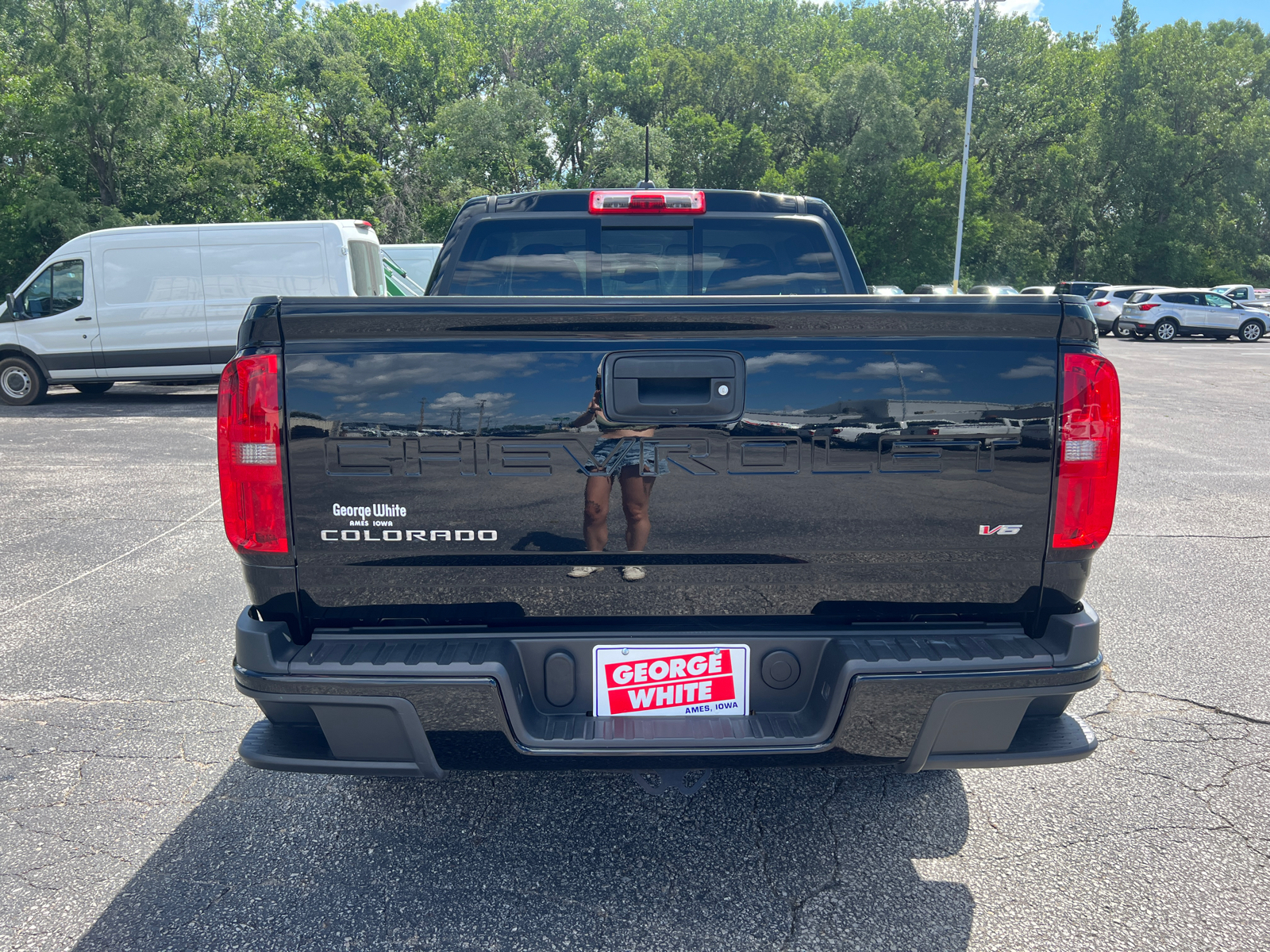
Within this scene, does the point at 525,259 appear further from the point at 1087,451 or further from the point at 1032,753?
the point at 1032,753

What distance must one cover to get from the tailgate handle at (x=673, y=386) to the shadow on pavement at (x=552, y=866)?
3.71 ft

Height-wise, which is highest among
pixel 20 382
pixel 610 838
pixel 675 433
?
pixel 675 433

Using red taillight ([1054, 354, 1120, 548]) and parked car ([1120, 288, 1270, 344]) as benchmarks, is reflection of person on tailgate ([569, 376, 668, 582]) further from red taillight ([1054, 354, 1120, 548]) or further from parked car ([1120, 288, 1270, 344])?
parked car ([1120, 288, 1270, 344])

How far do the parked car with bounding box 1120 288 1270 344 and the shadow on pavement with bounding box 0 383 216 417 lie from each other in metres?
28.5

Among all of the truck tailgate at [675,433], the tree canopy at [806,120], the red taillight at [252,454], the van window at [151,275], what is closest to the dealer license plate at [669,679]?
the truck tailgate at [675,433]

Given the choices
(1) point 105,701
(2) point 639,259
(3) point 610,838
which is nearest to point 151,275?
(1) point 105,701

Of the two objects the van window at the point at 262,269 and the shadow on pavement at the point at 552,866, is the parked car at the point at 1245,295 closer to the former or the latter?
the van window at the point at 262,269

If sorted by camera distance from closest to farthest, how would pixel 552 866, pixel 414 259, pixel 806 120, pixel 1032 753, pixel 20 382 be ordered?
pixel 1032 753 < pixel 552 866 < pixel 20 382 < pixel 414 259 < pixel 806 120

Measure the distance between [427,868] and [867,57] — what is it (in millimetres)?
57127

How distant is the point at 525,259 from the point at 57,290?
13.5 meters

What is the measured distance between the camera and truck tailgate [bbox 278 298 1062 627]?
2.20 meters

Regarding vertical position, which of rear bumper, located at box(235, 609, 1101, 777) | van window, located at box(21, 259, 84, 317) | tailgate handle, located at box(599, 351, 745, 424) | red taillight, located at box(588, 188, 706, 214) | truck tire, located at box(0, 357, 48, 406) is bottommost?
truck tire, located at box(0, 357, 48, 406)

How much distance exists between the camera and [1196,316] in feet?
96.8

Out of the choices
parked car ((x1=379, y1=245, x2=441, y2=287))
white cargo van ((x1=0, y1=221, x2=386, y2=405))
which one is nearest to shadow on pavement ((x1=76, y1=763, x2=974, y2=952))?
white cargo van ((x1=0, y1=221, x2=386, y2=405))
